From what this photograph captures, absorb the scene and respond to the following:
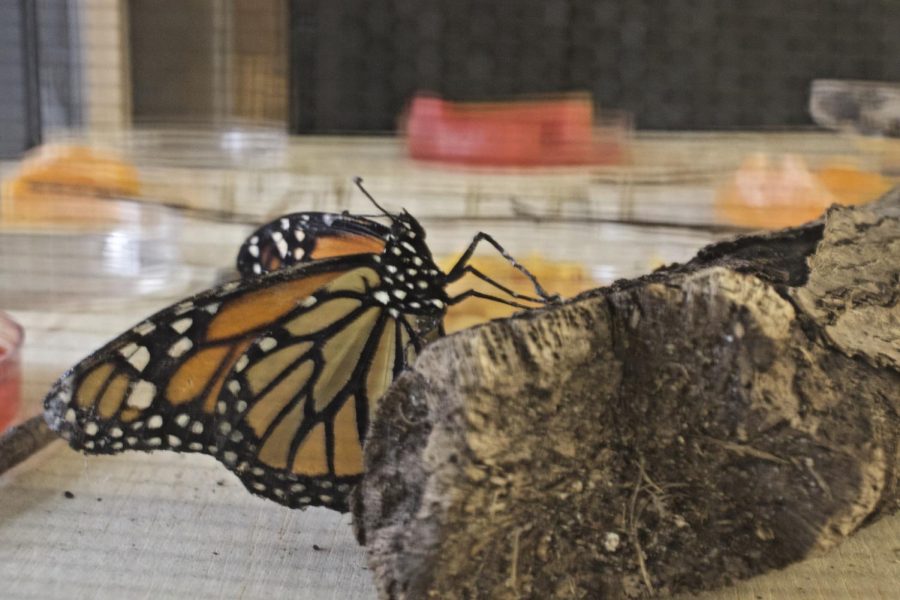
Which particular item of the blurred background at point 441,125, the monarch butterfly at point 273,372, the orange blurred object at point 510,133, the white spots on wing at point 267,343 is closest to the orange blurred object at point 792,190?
the blurred background at point 441,125

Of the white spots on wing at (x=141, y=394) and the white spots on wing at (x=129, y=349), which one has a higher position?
the white spots on wing at (x=129, y=349)

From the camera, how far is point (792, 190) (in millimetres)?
1146

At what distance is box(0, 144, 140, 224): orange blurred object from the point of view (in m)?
1.05

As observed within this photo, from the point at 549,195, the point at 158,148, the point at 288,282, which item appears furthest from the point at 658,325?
the point at 158,148

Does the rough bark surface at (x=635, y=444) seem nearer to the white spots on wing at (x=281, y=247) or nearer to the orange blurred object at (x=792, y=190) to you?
the white spots on wing at (x=281, y=247)

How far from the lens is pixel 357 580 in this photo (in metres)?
0.61

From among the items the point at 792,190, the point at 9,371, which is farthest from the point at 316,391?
the point at 792,190

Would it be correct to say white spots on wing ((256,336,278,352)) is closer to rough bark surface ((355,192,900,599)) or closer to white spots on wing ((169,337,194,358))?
white spots on wing ((169,337,194,358))

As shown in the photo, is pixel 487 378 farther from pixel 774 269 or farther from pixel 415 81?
pixel 415 81

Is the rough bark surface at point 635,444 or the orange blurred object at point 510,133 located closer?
the rough bark surface at point 635,444

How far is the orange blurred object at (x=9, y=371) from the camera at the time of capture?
811 mm

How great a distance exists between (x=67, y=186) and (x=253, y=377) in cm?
59

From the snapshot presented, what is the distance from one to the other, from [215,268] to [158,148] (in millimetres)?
187

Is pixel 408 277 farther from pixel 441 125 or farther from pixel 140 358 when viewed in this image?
pixel 441 125
